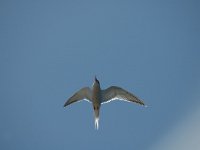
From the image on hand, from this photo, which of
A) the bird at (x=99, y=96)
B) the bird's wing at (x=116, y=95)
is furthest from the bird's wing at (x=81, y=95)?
the bird's wing at (x=116, y=95)

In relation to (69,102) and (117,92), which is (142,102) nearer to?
(117,92)

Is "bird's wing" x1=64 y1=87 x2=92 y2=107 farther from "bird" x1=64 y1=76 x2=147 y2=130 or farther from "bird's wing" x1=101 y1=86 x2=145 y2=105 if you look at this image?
"bird's wing" x1=101 y1=86 x2=145 y2=105

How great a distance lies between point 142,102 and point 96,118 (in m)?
2.14

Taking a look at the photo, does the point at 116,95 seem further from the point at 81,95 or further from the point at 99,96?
the point at 81,95

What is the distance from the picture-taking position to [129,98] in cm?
1712

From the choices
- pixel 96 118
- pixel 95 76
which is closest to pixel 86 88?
pixel 95 76

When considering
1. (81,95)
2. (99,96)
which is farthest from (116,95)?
(81,95)

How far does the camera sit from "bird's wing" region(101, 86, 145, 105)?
17020mm

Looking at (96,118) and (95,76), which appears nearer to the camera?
(96,118)

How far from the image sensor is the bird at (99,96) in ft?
54.6

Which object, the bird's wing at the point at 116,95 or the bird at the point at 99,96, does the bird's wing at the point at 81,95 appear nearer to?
the bird at the point at 99,96

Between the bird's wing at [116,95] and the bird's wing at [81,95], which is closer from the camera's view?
the bird's wing at [116,95]

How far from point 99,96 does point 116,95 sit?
88 centimetres

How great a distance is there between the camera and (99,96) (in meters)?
16.9
